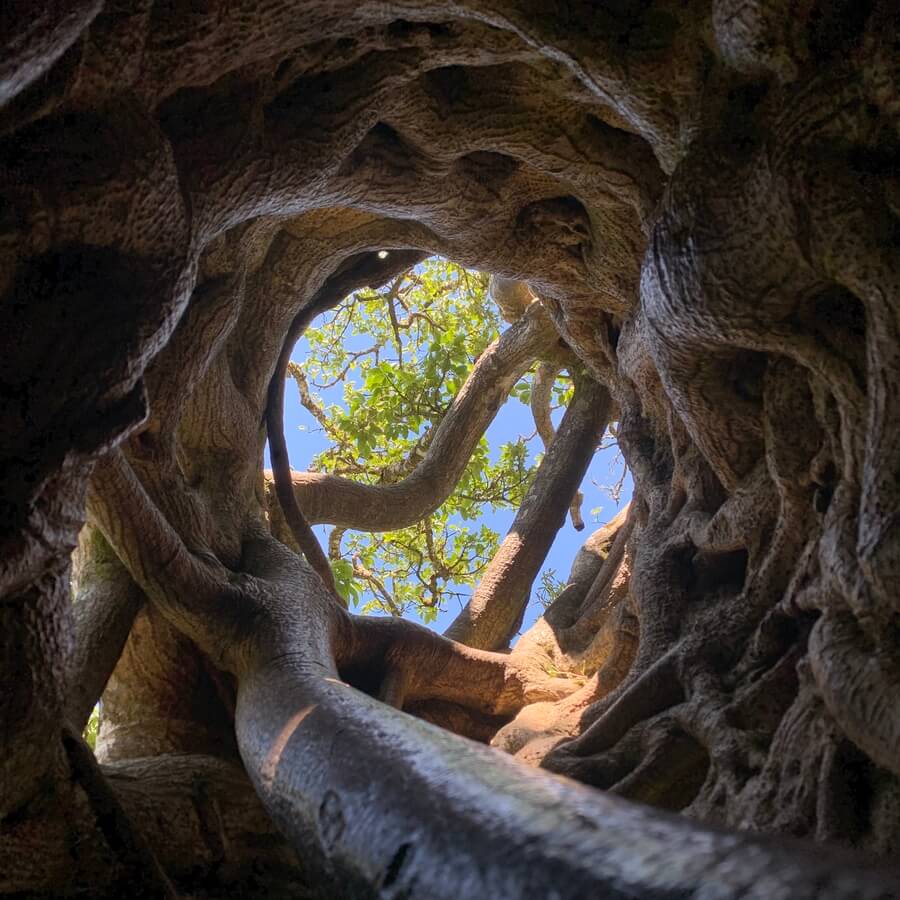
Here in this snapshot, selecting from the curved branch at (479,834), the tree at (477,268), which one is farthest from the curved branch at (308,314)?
the curved branch at (479,834)

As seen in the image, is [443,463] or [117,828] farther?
[443,463]

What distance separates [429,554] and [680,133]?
4.89m

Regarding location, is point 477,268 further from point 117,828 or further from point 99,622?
point 117,828

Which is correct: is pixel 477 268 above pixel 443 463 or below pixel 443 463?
above

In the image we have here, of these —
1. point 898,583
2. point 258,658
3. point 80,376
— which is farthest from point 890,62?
point 258,658

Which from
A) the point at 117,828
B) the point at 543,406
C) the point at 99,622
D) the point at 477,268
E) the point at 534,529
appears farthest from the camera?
the point at 543,406

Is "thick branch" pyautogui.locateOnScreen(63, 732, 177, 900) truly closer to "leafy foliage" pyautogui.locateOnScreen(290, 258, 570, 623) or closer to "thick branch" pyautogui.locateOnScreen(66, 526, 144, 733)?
"thick branch" pyautogui.locateOnScreen(66, 526, 144, 733)

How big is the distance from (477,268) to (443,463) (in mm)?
2079

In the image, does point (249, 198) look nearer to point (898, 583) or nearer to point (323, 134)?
point (323, 134)

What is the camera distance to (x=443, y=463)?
18.6 feet

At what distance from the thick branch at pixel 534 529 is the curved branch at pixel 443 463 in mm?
430

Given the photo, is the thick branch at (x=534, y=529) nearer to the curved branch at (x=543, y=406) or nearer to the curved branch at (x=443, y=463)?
the curved branch at (x=443, y=463)

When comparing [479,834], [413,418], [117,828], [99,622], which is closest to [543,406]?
[413,418]

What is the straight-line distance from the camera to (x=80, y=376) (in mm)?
2090
